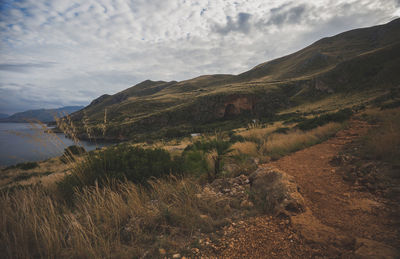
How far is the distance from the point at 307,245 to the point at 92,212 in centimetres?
298

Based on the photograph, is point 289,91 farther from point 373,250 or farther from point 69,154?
point 69,154

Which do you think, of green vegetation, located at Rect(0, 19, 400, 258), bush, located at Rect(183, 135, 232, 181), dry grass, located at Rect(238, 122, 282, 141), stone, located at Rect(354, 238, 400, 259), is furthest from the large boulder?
dry grass, located at Rect(238, 122, 282, 141)

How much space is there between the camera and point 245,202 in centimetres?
268

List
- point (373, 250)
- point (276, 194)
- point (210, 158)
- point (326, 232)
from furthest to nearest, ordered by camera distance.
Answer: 1. point (210, 158)
2. point (276, 194)
3. point (326, 232)
4. point (373, 250)

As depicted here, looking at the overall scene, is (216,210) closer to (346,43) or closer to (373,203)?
(373,203)

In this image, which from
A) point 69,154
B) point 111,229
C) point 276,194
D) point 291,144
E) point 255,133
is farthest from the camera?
point 255,133

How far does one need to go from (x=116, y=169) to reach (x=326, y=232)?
3.79 m

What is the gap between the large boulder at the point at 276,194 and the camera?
2.48 metres

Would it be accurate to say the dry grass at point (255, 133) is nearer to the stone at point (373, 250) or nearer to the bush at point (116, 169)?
the bush at point (116, 169)

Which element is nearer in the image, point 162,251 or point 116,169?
point 162,251

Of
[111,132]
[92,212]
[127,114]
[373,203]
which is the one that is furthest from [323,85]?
[127,114]

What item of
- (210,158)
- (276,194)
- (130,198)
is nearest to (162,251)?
(130,198)

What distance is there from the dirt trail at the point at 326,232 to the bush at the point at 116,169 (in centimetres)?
201

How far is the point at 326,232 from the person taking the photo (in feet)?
6.47
